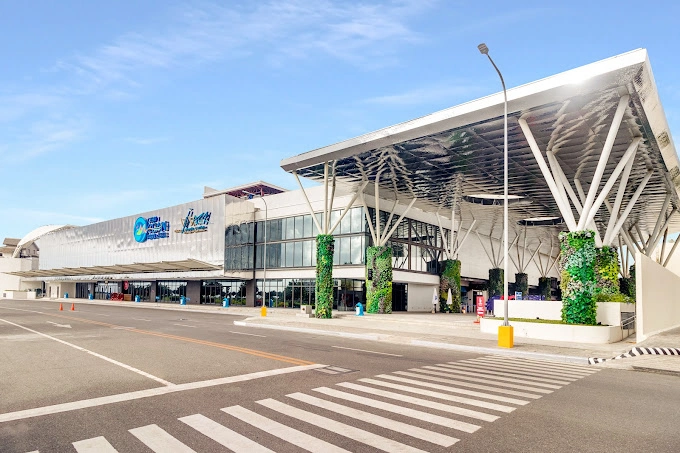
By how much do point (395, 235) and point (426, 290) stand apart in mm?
9211

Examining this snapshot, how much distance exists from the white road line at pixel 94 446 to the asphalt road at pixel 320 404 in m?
0.03

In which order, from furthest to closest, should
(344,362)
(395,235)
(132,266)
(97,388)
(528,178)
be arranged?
(132,266)
(395,235)
(528,178)
(344,362)
(97,388)

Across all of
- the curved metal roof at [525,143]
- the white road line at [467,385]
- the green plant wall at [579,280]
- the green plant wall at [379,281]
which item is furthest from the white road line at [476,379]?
the green plant wall at [379,281]

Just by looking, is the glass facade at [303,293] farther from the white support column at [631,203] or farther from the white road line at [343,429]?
the white road line at [343,429]


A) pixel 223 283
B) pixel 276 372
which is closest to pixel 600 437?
pixel 276 372

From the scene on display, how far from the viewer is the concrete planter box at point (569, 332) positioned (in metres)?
19.7

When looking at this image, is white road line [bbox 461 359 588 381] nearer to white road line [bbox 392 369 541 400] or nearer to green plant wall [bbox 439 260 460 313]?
white road line [bbox 392 369 541 400]

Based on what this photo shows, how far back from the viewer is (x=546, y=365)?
1409 cm

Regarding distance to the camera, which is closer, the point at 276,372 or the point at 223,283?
the point at 276,372

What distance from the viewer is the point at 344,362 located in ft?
43.2

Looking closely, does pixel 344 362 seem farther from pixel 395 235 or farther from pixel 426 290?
pixel 426 290

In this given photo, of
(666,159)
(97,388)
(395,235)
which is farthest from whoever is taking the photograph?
(395,235)

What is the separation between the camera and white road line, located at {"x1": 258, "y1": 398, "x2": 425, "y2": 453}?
5898 millimetres

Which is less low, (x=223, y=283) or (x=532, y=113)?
(x=532, y=113)
